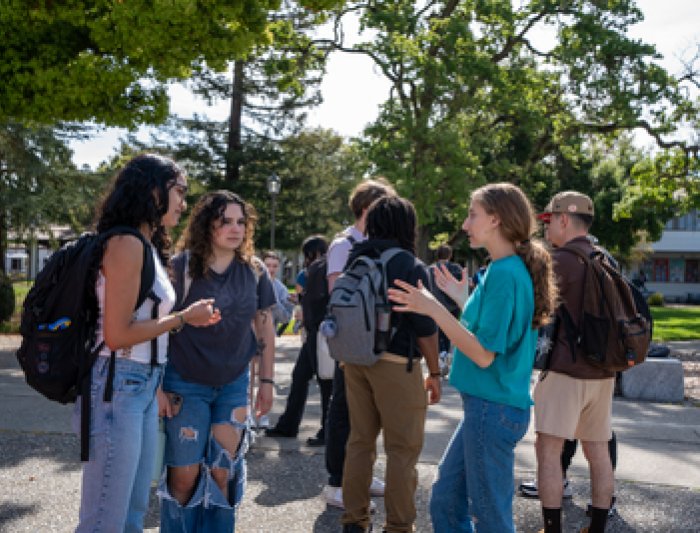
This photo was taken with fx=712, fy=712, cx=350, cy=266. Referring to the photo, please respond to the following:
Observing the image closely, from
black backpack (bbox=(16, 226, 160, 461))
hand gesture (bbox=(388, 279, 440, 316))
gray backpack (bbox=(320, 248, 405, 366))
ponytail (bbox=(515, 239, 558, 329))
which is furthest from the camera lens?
gray backpack (bbox=(320, 248, 405, 366))

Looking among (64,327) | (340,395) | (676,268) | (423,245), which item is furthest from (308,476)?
(676,268)

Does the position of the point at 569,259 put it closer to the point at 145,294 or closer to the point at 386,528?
the point at 386,528

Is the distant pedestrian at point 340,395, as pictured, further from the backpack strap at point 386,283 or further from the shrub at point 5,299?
the shrub at point 5,299

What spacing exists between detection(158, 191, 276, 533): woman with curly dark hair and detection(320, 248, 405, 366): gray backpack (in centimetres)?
41

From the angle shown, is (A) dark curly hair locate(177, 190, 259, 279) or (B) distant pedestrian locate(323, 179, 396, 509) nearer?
(A) dark curly hair locate(177, 190, 259, 279)

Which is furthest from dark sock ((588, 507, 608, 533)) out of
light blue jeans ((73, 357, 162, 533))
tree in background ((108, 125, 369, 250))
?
tree in background ((108, 125, 369, 250))

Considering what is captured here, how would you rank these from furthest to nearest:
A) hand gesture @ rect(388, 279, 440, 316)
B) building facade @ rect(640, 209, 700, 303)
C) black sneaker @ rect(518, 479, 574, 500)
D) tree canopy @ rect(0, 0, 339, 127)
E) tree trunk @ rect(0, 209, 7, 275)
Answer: building facade @ rect(640, 209, 700, 303) < tree trunk @ rect(0, 209, 7, 275) < tree canopy @ rect(0, 0, 339, 127) < black sneaker @ rect(518, 479, 574, 500) < hand gesture @ rect(388, 279, 440, 316)

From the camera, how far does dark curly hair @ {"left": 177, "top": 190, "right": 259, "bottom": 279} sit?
348 cm

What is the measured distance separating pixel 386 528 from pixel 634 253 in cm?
5139

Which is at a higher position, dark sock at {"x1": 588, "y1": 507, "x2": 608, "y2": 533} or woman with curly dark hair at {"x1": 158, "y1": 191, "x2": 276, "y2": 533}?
woman with curly dark hair at {"x1": 158, "y1": 191, "x2": 276, "y2": 533}

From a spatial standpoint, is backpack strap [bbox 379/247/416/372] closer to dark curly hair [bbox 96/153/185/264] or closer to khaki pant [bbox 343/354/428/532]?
khaki pant [bbox 343/354/428/532]

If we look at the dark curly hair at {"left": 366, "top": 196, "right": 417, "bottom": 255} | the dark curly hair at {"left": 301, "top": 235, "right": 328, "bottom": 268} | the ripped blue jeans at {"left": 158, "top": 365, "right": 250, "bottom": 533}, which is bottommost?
the ripped blue jeans at {"left": 158, "top": 365, "right": 250, "bottom": 533}

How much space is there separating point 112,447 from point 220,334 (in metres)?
0.94

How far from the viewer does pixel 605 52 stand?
62.2ft
